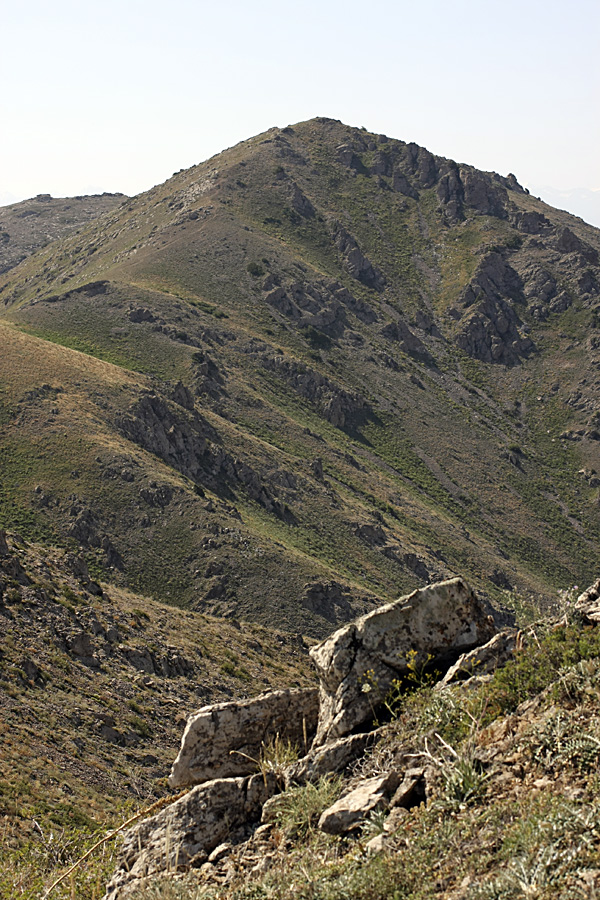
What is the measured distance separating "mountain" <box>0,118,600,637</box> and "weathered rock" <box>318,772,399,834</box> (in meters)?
32.6

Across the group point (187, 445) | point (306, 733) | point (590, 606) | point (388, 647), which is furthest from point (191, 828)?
point (187, 445)

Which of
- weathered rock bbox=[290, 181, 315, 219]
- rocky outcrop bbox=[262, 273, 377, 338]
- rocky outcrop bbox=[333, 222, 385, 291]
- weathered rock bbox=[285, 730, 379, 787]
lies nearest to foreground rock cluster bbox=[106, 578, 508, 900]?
weathered rock bbox=[285, 730, 379, 787]

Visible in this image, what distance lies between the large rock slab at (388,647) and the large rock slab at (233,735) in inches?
26.9

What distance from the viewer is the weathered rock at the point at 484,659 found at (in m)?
11.4

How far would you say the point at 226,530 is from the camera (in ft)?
219

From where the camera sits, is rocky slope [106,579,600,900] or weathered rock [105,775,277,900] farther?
weathered rock [105,775,277,900]

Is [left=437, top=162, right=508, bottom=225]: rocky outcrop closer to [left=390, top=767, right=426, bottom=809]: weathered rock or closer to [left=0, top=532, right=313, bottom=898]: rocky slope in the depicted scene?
[left=0, top=532, right=313, bottom=898]: rocky slope

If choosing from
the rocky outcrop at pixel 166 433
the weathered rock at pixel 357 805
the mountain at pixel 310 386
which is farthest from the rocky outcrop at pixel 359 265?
the weathered rock at pixel 357 805

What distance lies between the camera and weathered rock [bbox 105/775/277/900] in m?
10.6

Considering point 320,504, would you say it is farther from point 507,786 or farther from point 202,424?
point 507,786

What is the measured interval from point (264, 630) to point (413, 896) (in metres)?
46.3

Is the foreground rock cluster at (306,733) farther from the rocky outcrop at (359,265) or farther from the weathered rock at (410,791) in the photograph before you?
the rocky outcrop at (359,265)

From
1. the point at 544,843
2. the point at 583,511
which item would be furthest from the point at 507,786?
the point at 583,511

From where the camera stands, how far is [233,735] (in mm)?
12273
